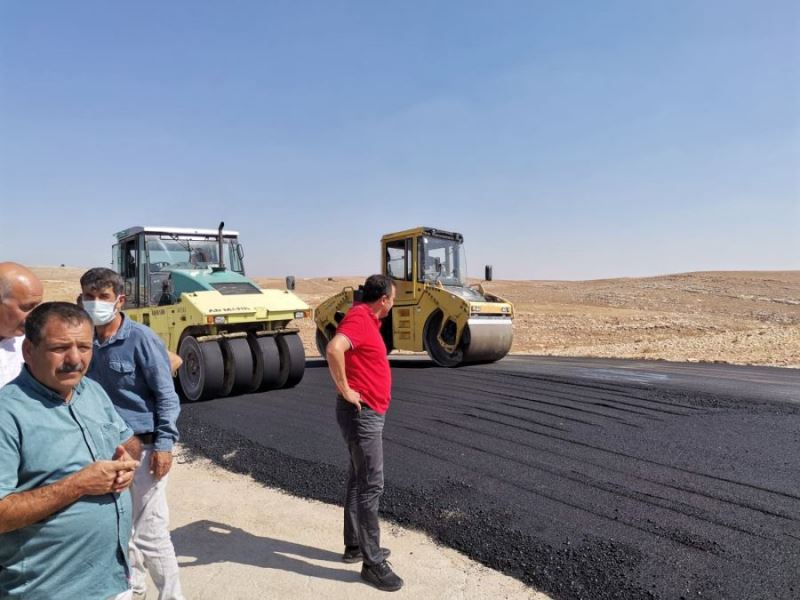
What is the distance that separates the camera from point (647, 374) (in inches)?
380

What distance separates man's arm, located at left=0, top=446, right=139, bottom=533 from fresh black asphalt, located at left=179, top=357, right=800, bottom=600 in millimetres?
2142

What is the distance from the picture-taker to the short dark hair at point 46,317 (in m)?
1.87

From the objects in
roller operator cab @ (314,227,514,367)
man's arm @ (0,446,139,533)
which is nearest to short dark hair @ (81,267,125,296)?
man's arm @ (0,446,139,533)

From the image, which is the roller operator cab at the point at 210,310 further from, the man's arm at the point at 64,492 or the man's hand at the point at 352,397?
the man's arm at the point at 64,492

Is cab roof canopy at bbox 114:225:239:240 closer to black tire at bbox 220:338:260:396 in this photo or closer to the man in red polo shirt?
black tire at bbox 220:338:260:396

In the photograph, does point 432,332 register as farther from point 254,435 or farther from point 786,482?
point 786,482

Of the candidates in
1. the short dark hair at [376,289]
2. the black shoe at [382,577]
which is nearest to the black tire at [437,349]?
the short dark hair at [376,289]

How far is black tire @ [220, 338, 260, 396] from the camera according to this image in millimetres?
8312

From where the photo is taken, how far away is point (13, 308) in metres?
2.66

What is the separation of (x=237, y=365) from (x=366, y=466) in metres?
5.47

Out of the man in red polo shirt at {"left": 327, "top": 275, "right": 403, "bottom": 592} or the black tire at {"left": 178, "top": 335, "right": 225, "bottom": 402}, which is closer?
the man in red polo shirt at {"left": 327, "top": 275, "right": 403, "bottom": 592}

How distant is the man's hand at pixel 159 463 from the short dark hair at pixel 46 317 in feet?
3.48

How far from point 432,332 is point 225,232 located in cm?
446

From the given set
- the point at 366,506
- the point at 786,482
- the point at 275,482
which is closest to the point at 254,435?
the point at 275,482
